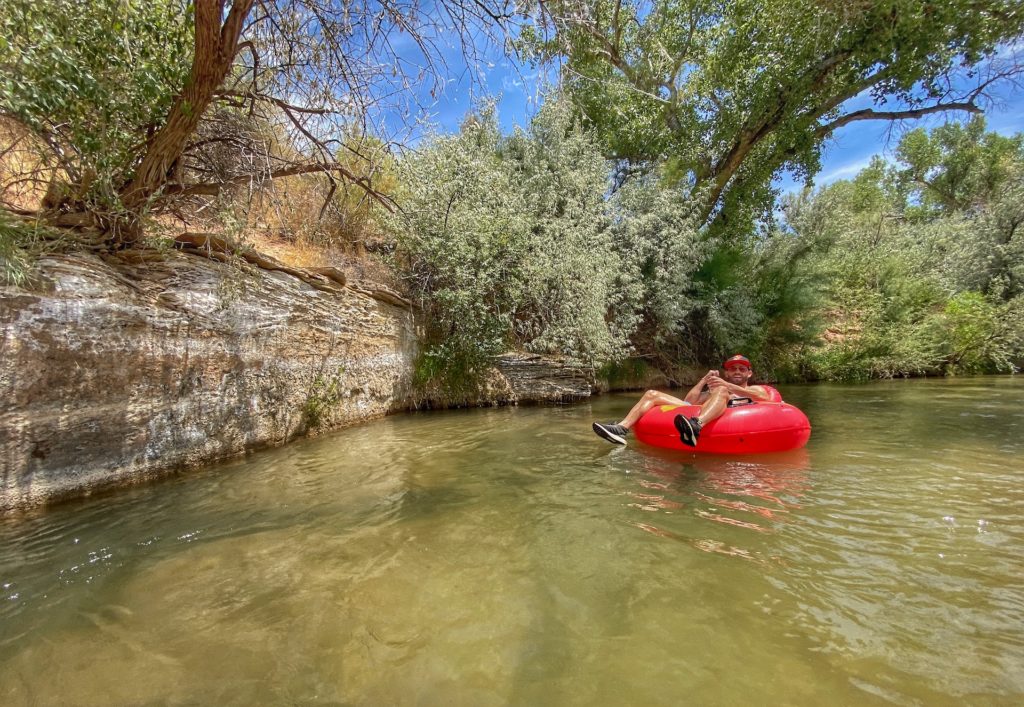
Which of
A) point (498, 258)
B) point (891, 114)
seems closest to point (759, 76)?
point (891, 114)

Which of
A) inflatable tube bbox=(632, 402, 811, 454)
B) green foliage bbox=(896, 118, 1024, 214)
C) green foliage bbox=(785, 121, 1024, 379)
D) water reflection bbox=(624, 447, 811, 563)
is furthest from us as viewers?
green foliage bbox=(896, 118, 1024, 214)

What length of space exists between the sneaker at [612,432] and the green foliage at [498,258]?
12.3ft

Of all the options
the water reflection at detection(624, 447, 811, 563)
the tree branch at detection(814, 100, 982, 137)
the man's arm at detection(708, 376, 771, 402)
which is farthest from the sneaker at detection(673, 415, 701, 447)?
the tree branch at detection(814, 100, 982, 137)

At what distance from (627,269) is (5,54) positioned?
10.3 meters

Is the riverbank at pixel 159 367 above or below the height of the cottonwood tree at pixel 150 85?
below

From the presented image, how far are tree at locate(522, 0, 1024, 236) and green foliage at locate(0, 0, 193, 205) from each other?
627cm

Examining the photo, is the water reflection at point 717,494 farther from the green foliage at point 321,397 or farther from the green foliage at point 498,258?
the green foliage at point 321,397

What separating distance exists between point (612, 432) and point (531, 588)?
3.45 metres

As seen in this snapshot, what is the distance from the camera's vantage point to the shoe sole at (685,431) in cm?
515

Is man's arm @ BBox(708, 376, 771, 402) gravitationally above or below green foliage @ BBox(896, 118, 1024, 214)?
below

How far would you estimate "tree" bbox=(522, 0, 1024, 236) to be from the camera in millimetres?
9398

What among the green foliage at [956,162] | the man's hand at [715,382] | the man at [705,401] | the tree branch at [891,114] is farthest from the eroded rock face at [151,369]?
the green foliage at [956,162]

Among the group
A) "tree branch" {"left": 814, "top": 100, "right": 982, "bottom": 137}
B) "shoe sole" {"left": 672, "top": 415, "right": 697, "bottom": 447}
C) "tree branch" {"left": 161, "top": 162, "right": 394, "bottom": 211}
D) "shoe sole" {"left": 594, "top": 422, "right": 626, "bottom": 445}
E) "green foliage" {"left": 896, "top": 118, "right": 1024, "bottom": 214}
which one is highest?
"green foliage" {"left": 896, "top": 118, "right": 1024, "bottom": 214}

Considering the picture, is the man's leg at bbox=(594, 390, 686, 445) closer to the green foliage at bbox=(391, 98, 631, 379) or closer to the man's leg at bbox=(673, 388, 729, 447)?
the man's leg at bbox=(673, 388, 729, 447)
